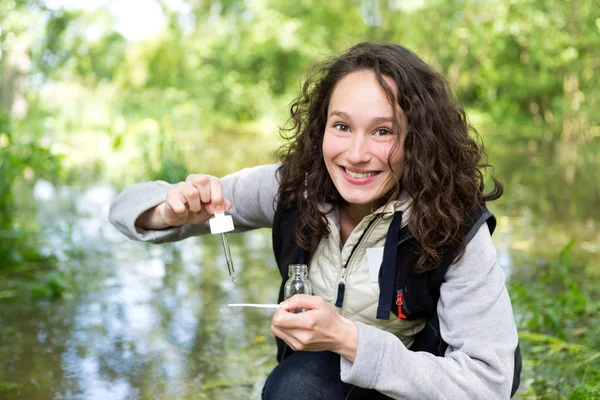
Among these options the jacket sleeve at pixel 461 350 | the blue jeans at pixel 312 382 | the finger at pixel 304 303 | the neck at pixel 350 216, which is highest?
the neck at pixel 350 216

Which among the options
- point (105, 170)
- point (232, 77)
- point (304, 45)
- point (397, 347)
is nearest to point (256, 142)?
point (105, 170)

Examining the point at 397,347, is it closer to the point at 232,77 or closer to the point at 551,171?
the point at 551,171

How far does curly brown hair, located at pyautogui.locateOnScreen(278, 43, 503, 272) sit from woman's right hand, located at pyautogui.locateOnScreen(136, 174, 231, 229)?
25 centimetres

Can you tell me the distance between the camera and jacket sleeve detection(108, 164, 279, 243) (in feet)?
6.77

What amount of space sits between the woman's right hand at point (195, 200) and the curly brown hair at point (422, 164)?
249 mm

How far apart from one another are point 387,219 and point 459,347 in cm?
38

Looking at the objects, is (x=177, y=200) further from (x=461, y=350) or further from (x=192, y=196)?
(x=461, y=350)

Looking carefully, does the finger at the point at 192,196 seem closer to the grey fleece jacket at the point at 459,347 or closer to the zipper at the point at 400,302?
the grey fleece jacket at the point at 459,347

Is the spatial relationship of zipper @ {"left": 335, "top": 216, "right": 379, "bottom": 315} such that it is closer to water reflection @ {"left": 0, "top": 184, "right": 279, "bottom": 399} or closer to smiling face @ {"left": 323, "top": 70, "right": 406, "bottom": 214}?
smiling face @ {"left": 323, "top": 70, "right": 406, "bottom": 214}

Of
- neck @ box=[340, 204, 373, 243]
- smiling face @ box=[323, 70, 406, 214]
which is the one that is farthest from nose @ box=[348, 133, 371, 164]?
neck @ box=[340, 204, 373, 243]

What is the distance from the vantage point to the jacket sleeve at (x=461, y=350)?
1590 millimetres

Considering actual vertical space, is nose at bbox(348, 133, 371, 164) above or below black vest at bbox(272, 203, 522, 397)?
above

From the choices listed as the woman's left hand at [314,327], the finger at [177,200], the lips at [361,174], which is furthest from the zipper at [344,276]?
the finger at [177,200]

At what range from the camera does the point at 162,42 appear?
2322 cm
